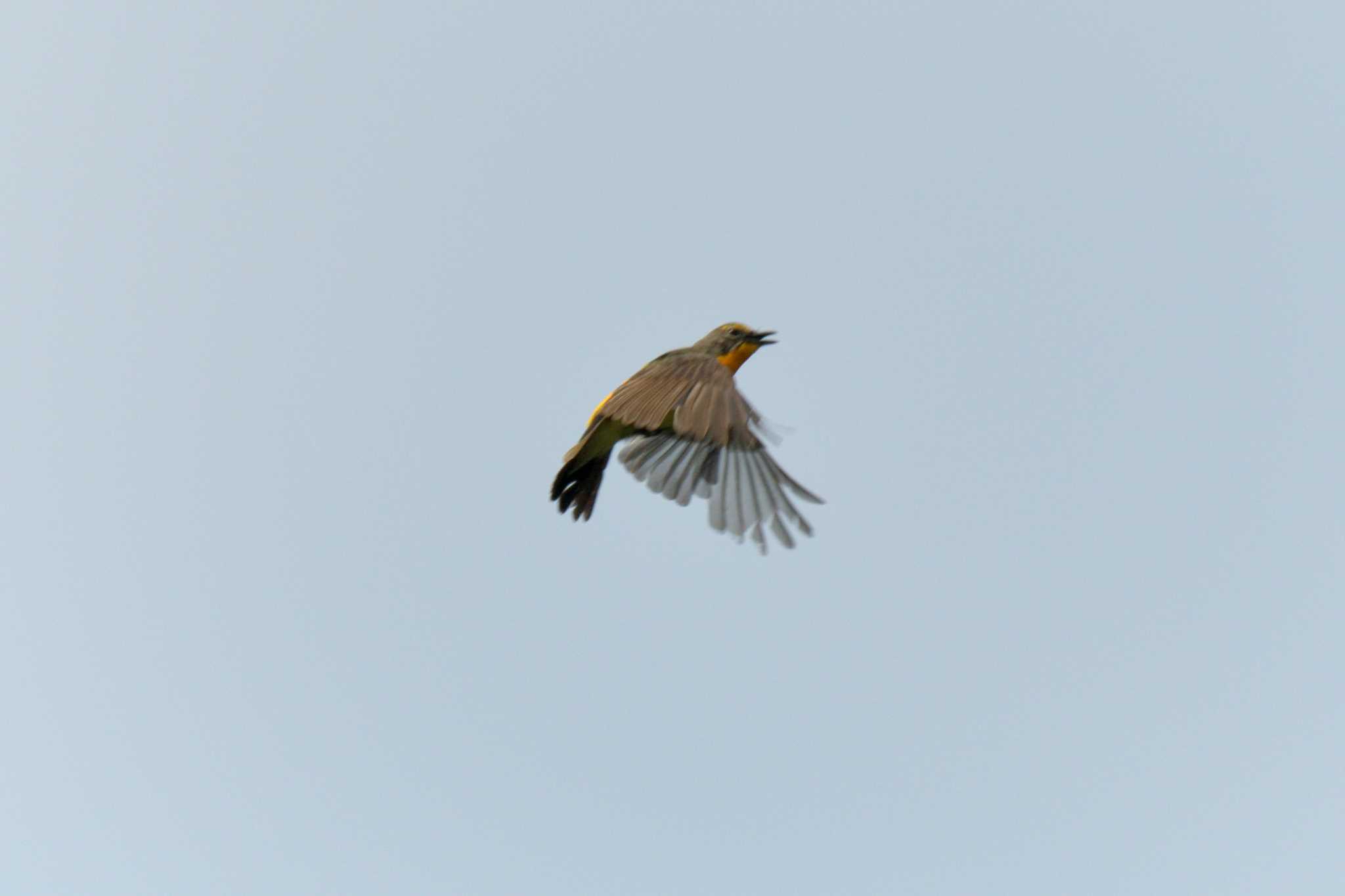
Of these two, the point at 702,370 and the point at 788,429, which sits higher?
the point at 702,370

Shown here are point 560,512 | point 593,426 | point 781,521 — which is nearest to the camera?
point 781,521

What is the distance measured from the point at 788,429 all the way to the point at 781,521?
83 cm

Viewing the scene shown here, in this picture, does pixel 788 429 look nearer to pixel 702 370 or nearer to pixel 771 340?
pixel 702 370

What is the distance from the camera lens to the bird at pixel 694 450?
7.95 metres

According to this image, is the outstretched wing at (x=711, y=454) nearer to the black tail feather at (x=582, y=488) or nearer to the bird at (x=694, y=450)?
the bird at (x=694, y=450)

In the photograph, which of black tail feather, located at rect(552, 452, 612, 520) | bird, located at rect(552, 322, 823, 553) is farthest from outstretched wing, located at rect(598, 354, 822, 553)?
black tail feather, located at rect(552, 452, 612, 520)

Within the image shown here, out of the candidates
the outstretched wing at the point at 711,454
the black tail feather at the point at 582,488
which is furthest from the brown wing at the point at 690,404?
the black tail feather at the point at 582,488

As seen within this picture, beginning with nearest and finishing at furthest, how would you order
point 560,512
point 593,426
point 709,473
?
1. point 709,473
2. point 593,426
3. point 560,512

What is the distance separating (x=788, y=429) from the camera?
27.6 feet

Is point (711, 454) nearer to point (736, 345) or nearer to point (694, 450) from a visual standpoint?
point (694, 450)

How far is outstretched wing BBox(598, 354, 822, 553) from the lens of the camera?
7.91 meters

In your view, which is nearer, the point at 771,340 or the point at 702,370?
the point at 702,370

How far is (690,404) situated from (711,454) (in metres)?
0.48

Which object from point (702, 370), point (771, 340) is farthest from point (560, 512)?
point (771, 340)
